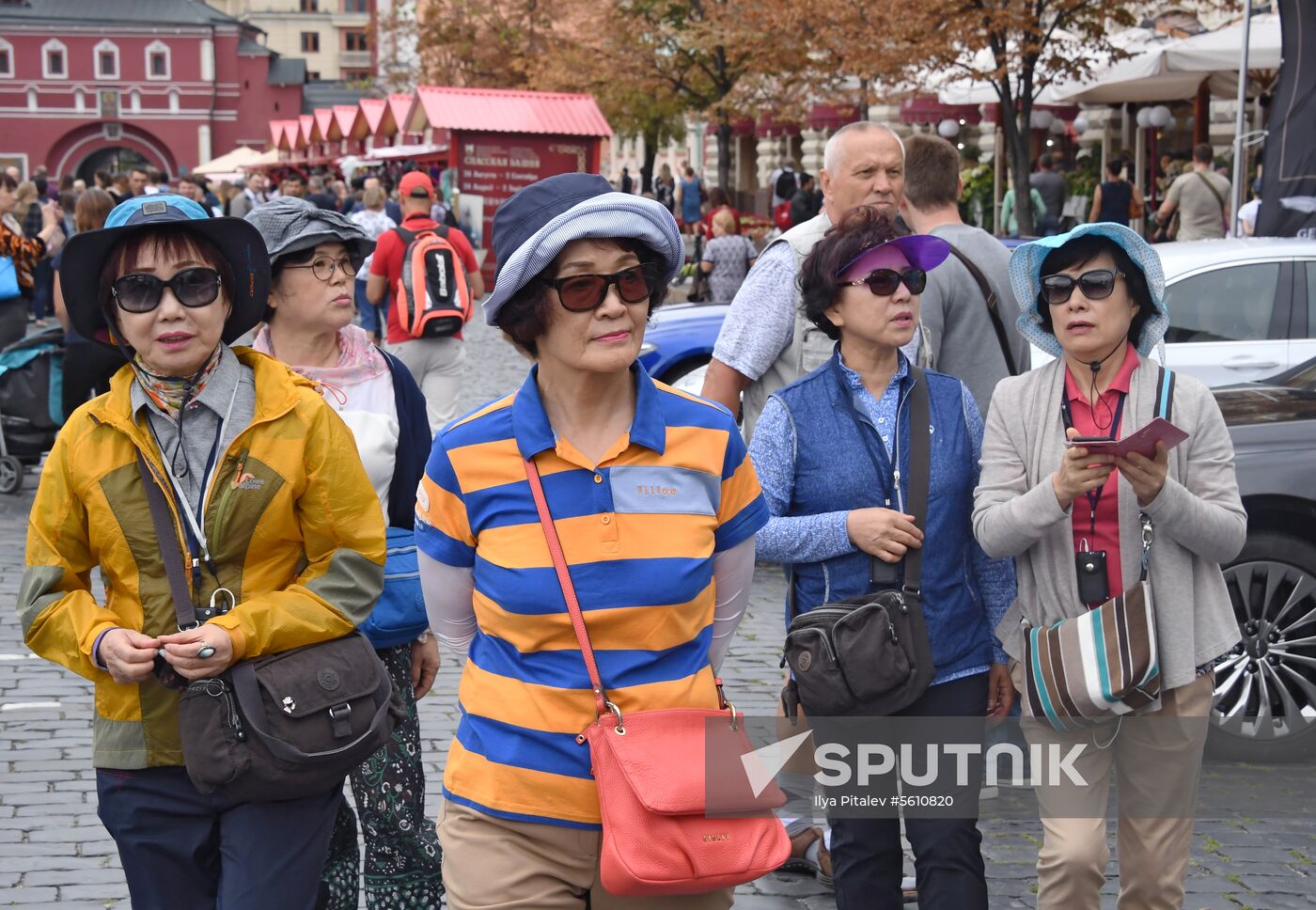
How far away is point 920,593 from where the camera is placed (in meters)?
3.90

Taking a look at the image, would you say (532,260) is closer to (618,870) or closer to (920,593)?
(618,870)

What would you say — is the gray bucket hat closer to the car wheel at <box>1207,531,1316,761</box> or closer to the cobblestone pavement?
the cobblestone pavement

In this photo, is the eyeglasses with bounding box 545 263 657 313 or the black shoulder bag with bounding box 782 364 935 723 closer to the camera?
the eyeglasses with bounding box 545 263 657 313

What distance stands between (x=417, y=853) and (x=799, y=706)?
3.37ft

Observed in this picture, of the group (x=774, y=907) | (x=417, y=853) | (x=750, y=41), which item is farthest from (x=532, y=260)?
(x=750, y=41)

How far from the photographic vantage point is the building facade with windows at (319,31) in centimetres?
13225

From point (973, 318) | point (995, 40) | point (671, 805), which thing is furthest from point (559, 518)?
point (995, 40)

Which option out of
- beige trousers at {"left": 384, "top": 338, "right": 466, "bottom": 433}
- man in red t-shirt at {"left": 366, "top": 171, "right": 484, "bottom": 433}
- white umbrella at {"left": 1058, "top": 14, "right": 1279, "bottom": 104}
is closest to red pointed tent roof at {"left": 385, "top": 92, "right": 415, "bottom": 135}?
white umbrella at {"left": 1058, "top": 14, "right": 1279, "bottom": 104}

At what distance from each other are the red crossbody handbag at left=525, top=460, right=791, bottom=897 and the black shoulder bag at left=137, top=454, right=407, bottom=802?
0.67m

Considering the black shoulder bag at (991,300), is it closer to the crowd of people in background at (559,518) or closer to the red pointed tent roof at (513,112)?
the crowd of people in background at (559,518)

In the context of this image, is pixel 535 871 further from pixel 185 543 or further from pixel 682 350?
pixel 682 350

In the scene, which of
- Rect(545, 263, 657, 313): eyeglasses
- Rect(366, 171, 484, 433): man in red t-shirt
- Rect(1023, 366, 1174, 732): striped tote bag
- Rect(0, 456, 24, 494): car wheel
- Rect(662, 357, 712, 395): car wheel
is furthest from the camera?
Rect(0, 456, 24, 494): car wheel

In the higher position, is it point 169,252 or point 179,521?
point 169,252

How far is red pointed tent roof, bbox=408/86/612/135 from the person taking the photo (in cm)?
3086
